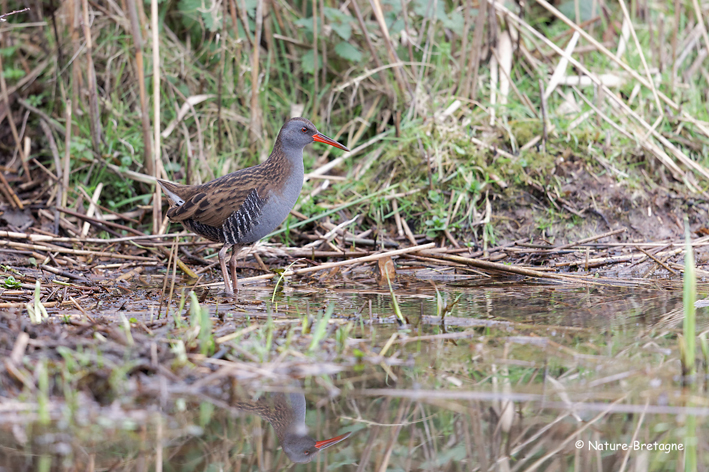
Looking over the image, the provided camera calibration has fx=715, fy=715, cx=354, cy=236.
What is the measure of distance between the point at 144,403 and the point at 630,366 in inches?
69.2

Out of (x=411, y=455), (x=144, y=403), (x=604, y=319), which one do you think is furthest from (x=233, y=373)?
(x=604, y=319)

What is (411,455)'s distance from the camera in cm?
210

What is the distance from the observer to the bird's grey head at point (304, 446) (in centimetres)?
214

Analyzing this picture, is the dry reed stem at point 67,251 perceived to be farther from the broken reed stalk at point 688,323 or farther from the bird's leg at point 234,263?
the broken reed stalk at point 688,323

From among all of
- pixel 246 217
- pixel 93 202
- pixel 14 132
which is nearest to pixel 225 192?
pixel 246 217

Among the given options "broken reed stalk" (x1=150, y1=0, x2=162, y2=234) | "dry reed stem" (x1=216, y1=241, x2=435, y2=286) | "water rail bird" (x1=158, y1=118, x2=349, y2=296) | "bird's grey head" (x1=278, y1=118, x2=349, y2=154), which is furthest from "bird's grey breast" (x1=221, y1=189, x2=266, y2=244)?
"broken reed stalk" (x1=150, y1=0, x2=162, y2=234)

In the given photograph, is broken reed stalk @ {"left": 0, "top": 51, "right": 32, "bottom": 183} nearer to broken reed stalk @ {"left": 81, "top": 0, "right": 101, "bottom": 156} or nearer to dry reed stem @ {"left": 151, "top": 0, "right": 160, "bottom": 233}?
broken reed stalk @ {"left": 81, "top": 0, "right": 101, "bottom": 156}

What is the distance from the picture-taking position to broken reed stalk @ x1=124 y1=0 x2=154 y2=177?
4.95 metres

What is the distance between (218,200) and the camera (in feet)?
14.6

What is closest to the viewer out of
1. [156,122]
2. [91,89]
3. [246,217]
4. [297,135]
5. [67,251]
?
[246,217]

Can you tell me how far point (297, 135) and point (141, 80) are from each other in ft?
4.03

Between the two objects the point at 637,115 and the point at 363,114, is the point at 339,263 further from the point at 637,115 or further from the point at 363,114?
the point at 637,115

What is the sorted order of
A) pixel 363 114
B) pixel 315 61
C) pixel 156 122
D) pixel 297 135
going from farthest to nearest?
pixel 363 114 → pixel 315 61 → pixel 156 122 → pixel 297 135

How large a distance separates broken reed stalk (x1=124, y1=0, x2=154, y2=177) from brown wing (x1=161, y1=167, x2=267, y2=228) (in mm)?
877
